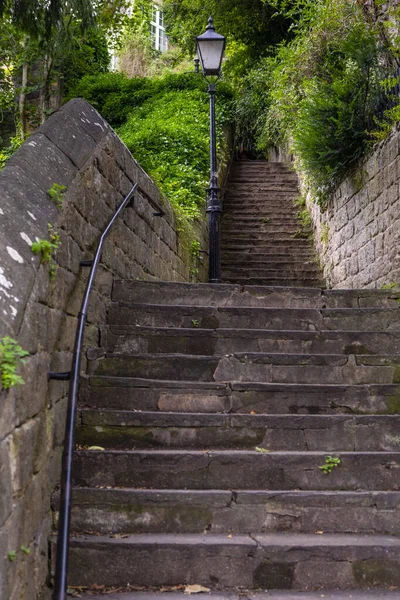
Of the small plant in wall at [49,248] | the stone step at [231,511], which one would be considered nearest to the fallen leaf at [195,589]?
the stone step at [231,511]

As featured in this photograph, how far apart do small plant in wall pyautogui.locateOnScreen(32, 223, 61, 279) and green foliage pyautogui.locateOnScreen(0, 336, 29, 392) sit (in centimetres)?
66

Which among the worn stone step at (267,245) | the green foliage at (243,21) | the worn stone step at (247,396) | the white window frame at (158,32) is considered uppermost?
the white window frame at (158,32)

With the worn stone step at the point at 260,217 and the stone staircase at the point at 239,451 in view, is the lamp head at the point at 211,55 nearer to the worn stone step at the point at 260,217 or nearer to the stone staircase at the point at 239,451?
the stone staircase at the point at 239,451

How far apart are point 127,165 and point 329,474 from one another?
3.09 m

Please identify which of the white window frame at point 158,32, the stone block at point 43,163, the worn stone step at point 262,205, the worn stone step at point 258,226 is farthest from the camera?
the white window frame at point 158,32

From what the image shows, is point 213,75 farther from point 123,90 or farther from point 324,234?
point 123,90

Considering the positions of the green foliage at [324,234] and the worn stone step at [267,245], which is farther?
the worn stone step at [267,245]

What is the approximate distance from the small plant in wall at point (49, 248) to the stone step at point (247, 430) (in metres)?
0.98

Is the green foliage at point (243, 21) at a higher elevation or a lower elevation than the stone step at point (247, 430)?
higher

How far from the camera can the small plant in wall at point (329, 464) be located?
345cm

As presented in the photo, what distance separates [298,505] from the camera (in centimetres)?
327

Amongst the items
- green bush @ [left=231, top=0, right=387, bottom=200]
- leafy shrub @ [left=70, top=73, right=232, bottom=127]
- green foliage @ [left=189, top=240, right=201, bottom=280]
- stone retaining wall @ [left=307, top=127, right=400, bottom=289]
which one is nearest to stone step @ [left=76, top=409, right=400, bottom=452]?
stone retaining wall @ [left=307, top=127, right=400, bottom=289]

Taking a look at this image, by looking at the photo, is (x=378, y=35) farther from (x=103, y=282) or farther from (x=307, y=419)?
(x=307, y=419)

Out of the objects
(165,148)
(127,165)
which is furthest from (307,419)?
(165,148)
